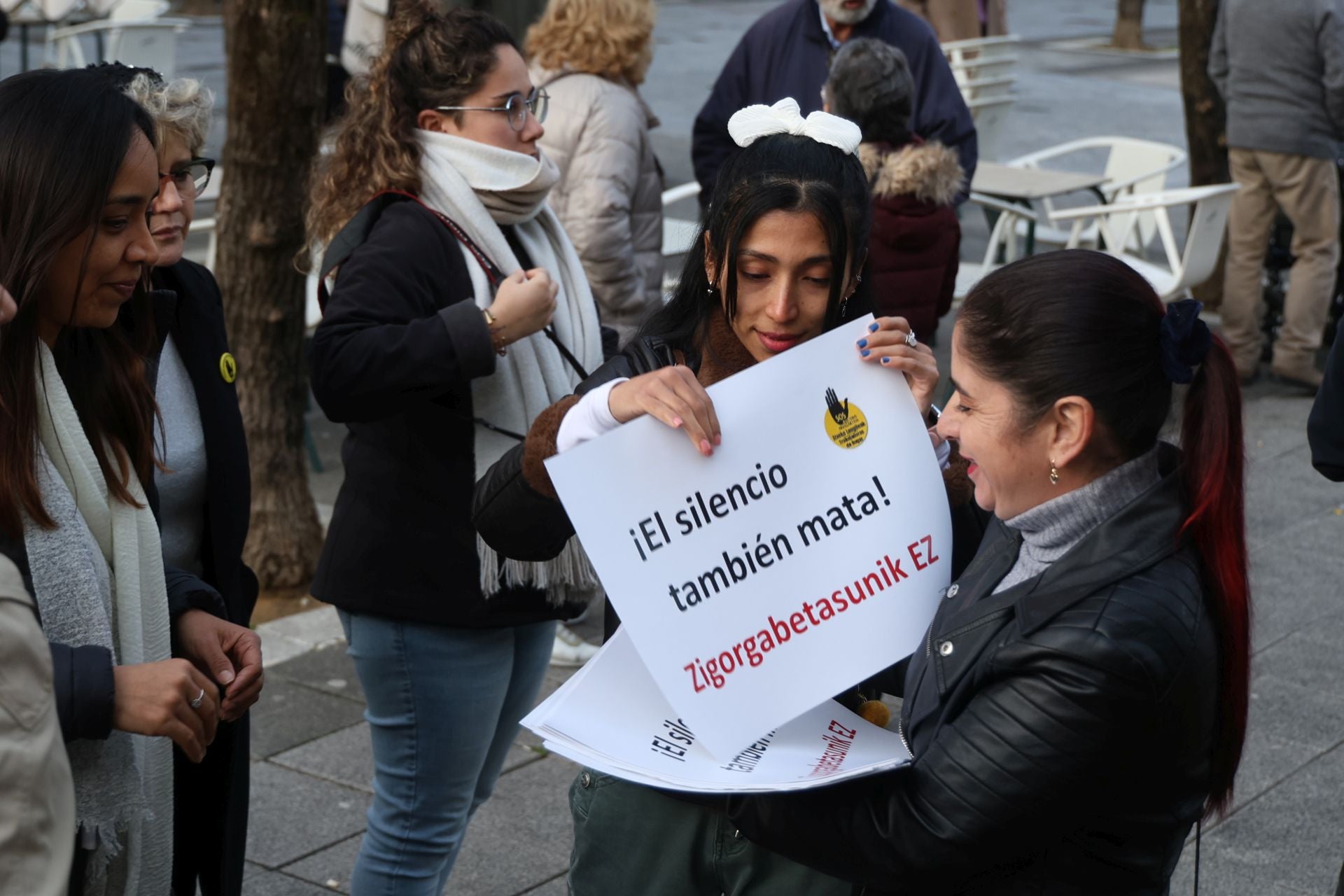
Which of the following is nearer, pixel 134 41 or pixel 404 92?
pixel 404 92

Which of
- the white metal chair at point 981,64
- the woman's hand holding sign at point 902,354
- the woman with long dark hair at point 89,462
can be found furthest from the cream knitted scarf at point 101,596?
the white metal chair at point 981,64

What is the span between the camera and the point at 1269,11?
7254 mm

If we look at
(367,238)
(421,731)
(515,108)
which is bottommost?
(421,731)

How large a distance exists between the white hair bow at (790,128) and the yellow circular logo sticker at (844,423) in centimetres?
47

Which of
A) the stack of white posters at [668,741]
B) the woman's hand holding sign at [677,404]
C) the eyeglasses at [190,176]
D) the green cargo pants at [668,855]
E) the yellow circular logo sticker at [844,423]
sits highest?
the eyeglasses at [190,176]

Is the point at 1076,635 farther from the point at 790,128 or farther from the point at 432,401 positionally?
the point at 432,401

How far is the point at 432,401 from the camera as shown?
9.76 feet

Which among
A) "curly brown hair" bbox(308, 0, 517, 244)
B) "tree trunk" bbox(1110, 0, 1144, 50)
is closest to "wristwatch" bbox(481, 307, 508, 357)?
"curly brown hair" bbox(308, 0, 517, 244)

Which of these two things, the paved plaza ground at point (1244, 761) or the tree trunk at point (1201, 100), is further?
the tree trunk at point (1201, 100)

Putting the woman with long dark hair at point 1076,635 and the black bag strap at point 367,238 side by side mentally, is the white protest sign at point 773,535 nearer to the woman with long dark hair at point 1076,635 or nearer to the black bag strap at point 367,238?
the woman with long dark hair at point 1076,635

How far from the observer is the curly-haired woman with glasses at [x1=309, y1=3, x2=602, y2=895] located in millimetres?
2865

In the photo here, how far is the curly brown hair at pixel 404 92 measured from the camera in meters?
3.05

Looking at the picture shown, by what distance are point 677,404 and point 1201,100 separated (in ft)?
24.6

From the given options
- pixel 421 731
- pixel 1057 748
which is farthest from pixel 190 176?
pixel 1057 748
